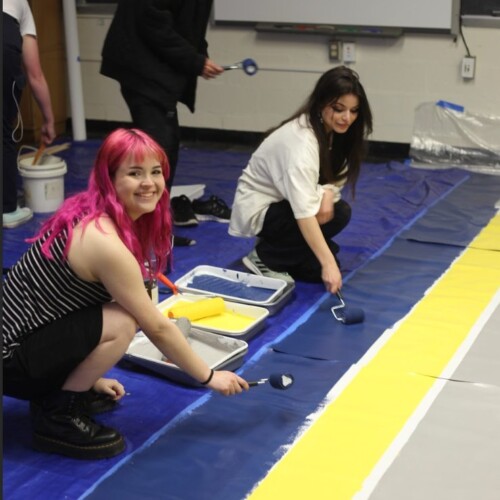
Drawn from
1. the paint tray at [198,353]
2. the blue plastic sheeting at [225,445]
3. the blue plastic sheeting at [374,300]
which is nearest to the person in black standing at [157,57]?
the blue plastic sheeting at [374,300]

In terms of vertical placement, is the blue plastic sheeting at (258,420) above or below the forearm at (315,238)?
below

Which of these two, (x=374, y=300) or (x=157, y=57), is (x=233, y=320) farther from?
(x=157, y=57)

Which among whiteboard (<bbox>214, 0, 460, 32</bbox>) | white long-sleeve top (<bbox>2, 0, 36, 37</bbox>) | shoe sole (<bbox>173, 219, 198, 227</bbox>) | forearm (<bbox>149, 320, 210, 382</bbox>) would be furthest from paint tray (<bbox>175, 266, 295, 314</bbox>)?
whiteboard (<bbox>214, 0, 460, 32</bbox>)

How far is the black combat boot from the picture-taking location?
2.14 metres

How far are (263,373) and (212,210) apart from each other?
64.6 inches

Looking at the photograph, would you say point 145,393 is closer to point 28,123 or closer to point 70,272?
point 70,272

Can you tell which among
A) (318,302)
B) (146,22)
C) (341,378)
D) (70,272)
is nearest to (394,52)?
(146,22)

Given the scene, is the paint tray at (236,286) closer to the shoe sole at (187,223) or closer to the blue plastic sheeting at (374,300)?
the blue plastic sheeting at (374,300)

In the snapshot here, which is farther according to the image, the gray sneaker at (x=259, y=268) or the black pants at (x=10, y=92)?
the black pants at (x=10, y=92)

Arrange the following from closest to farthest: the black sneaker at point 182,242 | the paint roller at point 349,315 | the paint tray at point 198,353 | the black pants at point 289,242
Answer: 1. the paint tray at point 198,353
2. the paint roller at point 349,315
3. the black pants at point 289,242
4. the black sneaker at point 182,242

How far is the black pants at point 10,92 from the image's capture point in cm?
362

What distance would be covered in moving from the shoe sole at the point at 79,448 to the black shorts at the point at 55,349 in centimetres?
16

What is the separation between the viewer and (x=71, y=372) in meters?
2.12

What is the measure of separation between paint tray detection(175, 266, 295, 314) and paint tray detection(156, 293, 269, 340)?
63 mm
